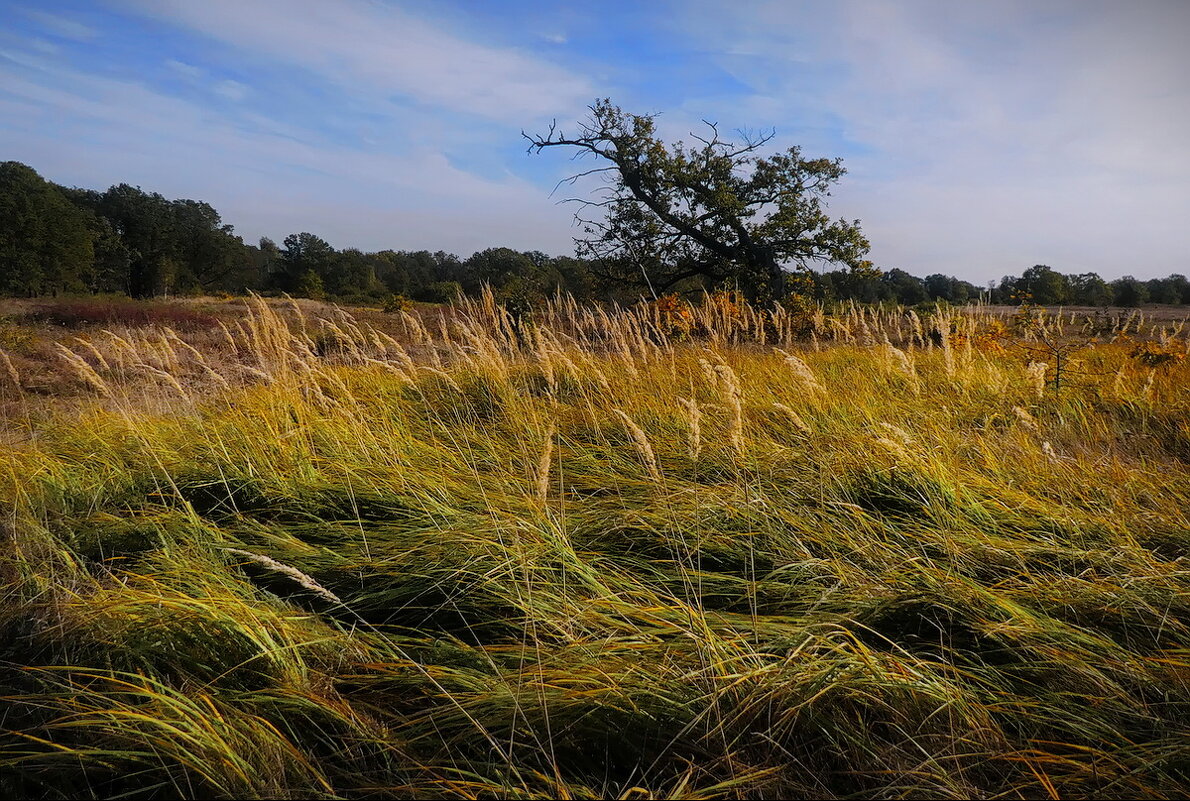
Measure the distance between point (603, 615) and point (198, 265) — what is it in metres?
51.3

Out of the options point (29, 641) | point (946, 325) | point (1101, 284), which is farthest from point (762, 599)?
point (1101, 284)

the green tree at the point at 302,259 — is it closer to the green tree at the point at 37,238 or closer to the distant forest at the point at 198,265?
the distant forest at the point at 198,265

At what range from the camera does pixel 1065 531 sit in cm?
235

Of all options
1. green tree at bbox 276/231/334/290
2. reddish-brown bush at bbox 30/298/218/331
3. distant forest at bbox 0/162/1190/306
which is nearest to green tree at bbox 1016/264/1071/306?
distant forest at bbox 0/162/1190/306

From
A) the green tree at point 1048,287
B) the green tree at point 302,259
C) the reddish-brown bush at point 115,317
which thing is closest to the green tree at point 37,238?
the green tree at point 302,259

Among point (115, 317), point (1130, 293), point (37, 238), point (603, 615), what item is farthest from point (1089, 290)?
point (37, 238)

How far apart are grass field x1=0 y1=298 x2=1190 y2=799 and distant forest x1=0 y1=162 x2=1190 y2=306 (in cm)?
1081

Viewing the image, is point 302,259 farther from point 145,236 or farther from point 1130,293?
point 1130,293

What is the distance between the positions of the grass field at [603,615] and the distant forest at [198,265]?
35.5ft

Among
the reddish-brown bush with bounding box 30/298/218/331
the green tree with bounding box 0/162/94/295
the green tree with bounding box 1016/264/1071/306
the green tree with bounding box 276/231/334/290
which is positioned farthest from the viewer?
the green tree with bounding box 276/231/334/290

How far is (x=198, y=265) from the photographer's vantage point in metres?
43.1

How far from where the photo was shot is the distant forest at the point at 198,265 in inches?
804

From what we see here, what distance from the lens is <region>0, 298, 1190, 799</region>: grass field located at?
1.38 meters

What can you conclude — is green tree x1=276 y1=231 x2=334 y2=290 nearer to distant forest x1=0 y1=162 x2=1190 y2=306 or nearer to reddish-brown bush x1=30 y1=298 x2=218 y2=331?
distant forest x1=0 y1=162 x2=1190 y2=306
